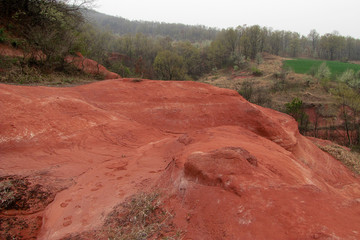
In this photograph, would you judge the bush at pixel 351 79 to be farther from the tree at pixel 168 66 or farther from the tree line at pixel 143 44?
the tree at pixel 168 66

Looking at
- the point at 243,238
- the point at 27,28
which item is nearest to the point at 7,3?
the point at 27,28

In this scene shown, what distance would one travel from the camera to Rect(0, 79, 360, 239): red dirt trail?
8.97 feet

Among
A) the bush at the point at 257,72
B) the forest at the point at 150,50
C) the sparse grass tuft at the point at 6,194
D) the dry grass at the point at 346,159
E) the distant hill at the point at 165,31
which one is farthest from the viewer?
the distant hill at the point at 165,31

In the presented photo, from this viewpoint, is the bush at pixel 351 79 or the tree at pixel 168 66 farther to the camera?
the tree at pixel 168 66

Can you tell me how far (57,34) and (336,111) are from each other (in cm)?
2837

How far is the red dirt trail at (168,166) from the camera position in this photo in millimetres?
2734

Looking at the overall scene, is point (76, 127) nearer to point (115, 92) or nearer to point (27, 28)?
point (115, 92)

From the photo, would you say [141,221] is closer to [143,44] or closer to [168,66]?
[168,66]

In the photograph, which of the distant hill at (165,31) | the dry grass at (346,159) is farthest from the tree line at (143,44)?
the dry grass at (346,159)

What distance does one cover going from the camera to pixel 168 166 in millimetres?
4527

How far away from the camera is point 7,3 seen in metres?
16.3

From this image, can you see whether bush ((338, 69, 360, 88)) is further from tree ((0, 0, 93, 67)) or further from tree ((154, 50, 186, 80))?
tree ((0, 0, 93, 67))

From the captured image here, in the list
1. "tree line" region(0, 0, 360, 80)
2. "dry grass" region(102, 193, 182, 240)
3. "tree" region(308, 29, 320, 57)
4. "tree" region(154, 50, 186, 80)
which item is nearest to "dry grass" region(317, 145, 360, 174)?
"dry grass" region(102, 193, 182, 240)

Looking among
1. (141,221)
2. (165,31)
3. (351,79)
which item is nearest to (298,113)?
(351,79)
